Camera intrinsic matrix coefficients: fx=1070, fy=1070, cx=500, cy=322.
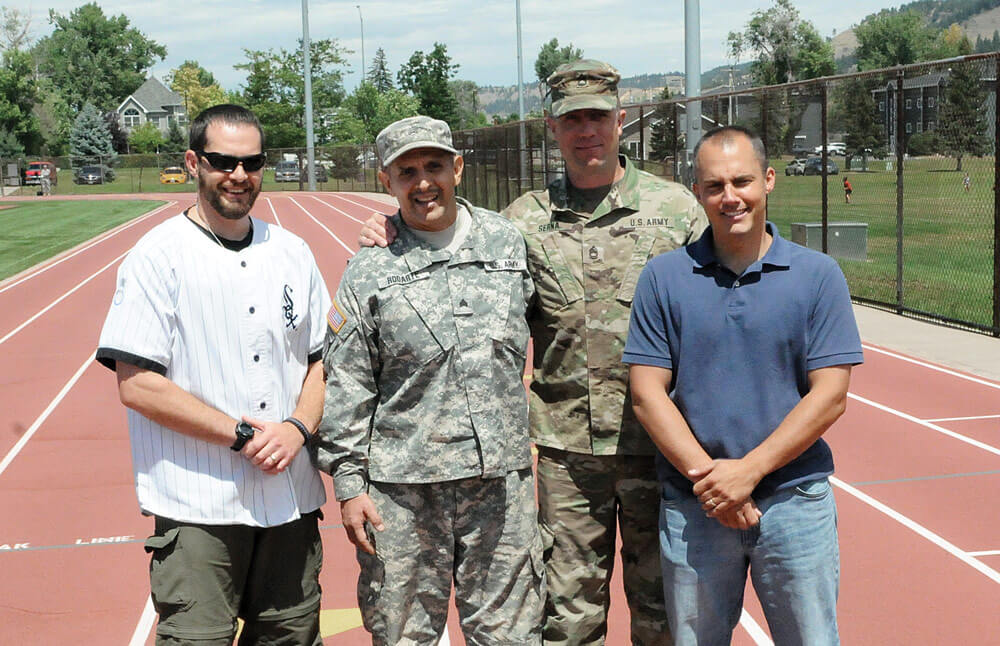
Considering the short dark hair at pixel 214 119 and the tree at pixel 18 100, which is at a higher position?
the tree at pixel 18 100

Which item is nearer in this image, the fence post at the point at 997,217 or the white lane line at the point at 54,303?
the fence post at the point at 997,217

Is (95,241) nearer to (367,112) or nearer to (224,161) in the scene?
(224,161)

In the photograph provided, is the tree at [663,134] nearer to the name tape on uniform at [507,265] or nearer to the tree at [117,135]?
the name tape on uniform at [507,265]

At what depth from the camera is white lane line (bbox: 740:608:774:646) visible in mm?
4836

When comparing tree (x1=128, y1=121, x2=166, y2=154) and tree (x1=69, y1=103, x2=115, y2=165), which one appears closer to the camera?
tree (x1=69, y1=103, x2=115, y2=165)

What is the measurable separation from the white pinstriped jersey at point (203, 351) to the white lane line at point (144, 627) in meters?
1.92

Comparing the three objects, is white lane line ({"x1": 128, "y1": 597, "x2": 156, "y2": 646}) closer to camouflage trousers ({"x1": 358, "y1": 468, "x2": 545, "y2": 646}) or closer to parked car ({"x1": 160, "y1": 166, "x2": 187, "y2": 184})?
camouflage trousers ({"x1": 358, "y1": 468, "x2": 545, "y2": 646})

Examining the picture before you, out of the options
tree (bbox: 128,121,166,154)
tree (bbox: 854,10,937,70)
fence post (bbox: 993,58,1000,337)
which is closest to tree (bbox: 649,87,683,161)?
fence post (bbox: 993,58,1000,337)

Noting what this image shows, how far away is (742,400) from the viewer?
3.09 meters

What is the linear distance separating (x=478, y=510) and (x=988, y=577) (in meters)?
3.26

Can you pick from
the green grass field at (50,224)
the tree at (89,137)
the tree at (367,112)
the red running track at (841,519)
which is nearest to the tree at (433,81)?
the tree at (367,112)

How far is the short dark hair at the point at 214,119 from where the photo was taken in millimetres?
3400

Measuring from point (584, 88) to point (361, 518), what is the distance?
1631 millimetres

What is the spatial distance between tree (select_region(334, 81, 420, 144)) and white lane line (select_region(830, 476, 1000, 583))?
7550 cm
